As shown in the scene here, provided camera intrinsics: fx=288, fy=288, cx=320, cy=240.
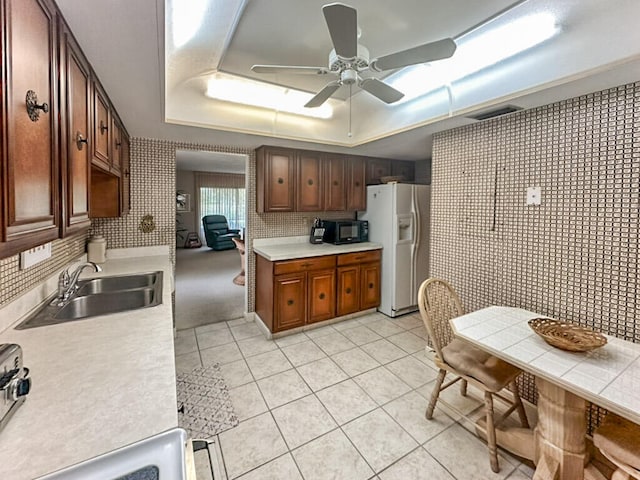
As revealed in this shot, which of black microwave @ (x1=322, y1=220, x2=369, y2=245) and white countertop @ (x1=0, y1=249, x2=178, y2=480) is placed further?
black microwave @ (x1=322, y1=220, x2=369, y2=245)

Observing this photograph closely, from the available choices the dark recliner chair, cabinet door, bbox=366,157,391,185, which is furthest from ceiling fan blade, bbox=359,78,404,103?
the dark recliner chair

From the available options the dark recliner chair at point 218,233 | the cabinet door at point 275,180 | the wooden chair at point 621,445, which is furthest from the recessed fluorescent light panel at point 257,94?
the dark recliner chair at point 218,233

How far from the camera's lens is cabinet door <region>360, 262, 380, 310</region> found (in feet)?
12.1

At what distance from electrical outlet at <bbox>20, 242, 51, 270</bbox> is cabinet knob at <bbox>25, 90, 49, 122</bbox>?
0.80 metres

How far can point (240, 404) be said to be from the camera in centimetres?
209

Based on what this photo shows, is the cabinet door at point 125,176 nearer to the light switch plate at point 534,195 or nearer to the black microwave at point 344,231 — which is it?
the black microwave at point 344,231

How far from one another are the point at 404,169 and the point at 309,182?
1718mm

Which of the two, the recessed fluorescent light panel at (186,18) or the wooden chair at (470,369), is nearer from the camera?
the recessed fluorescent light panel at (186,18)

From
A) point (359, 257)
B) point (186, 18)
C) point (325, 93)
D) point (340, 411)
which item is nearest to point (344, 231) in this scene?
point (359, 257)

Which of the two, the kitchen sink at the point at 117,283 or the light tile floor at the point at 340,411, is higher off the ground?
the kitchen sink at the point at 117,283

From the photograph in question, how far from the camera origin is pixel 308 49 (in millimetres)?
1916

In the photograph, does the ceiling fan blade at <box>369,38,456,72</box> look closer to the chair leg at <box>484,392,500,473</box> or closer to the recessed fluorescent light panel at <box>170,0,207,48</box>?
the recessed fluorescent light panel at <box>170,0,207,48</box>

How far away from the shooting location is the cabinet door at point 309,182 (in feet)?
11.5

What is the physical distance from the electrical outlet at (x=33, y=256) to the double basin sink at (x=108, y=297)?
252 mm
